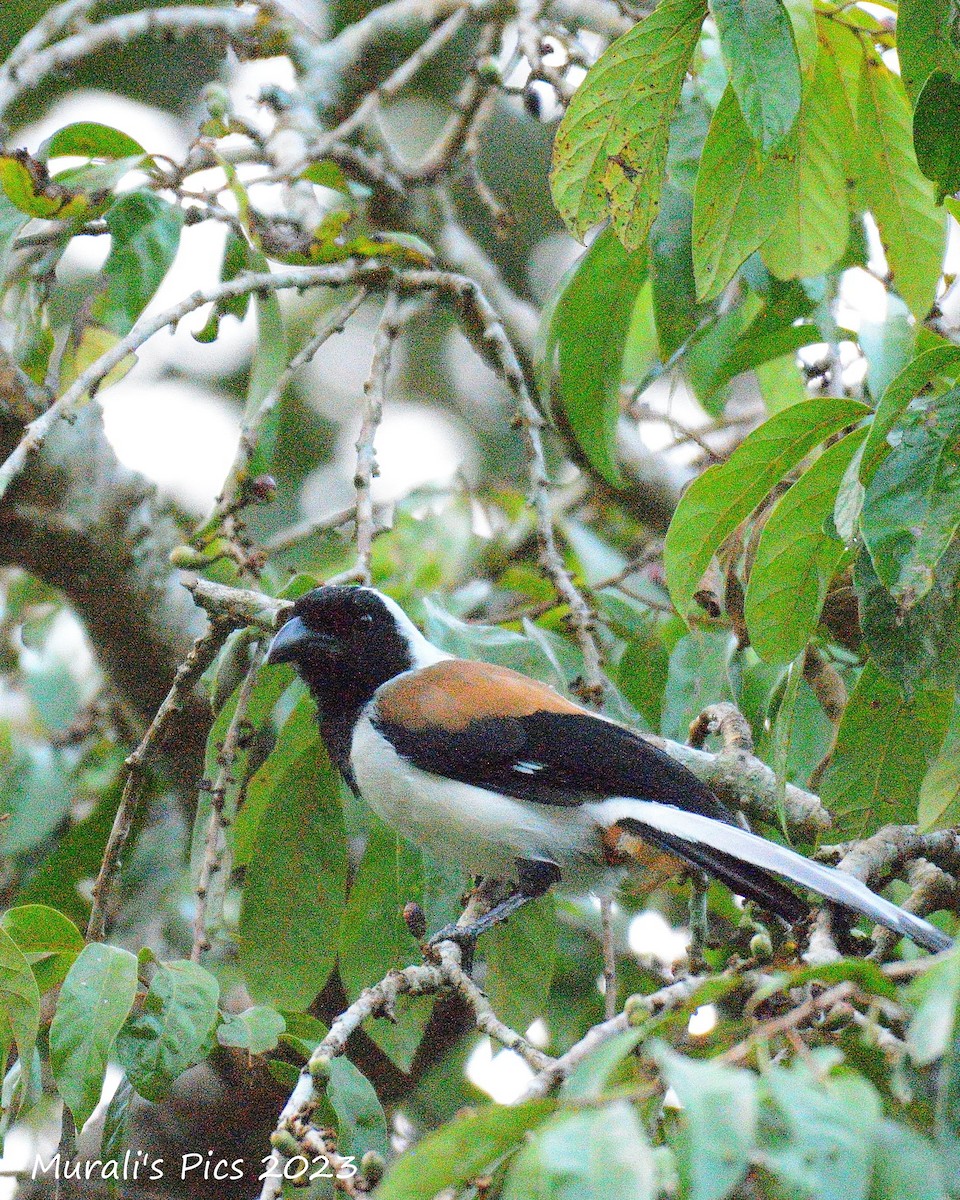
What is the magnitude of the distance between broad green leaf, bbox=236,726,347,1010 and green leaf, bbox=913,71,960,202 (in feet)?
5.19

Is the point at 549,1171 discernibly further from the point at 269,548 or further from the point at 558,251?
the point at 558,251

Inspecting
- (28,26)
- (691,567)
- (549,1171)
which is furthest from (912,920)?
(28,26)

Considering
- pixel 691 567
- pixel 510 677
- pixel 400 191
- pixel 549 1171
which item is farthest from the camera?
pixel 400 191

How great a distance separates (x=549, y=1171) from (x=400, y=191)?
3667mm

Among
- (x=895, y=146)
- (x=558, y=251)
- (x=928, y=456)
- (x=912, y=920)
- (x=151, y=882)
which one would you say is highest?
→ (x=895, y=146)

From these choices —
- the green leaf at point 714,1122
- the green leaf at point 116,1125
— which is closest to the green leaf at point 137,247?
the green leaf at point 116,1125

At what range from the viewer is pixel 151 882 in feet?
12.5

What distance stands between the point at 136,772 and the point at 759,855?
107 cm

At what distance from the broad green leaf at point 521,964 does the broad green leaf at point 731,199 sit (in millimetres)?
1292

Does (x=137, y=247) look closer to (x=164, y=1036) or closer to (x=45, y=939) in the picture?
(x=45, y=939)

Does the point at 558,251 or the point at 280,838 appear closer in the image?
the point at 280,838

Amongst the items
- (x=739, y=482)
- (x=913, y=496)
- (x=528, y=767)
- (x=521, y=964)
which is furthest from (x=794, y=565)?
(x=521, y=964)

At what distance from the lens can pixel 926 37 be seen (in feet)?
5.72

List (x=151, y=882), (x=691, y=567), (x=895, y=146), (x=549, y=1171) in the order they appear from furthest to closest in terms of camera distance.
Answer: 1. (x=151, y=882)
2. (x=895, y=146)
3. (x=691, y=567)
4. (x=549, y=1171)
